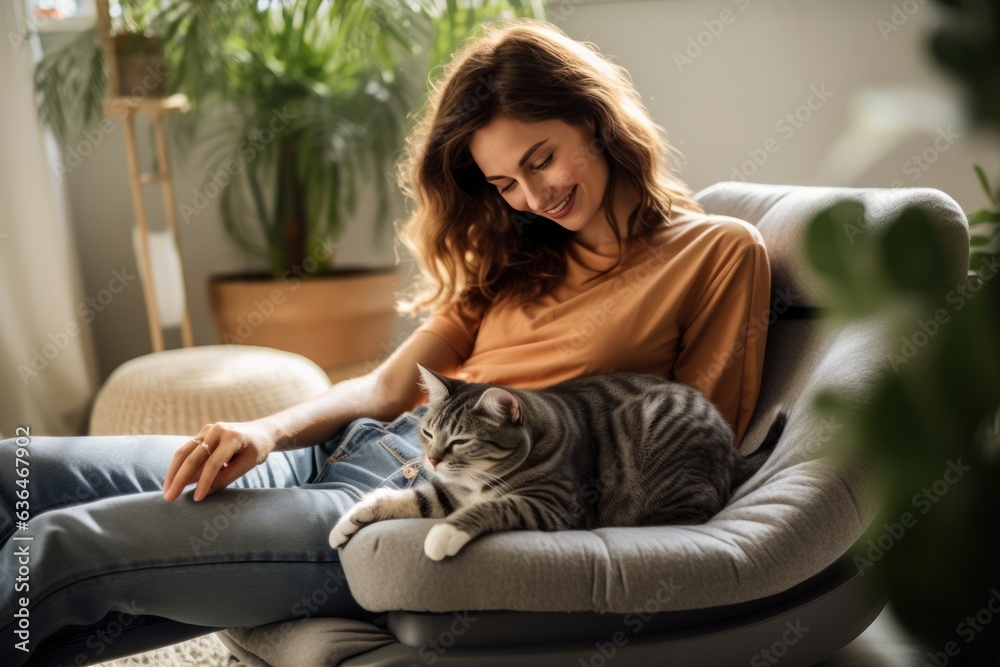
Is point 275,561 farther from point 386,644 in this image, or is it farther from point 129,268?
point 129,268

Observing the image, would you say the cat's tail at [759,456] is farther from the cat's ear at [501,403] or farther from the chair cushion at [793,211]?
the cat's ear at [501,403]

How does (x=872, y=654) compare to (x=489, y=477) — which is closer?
(x=489, y=477)

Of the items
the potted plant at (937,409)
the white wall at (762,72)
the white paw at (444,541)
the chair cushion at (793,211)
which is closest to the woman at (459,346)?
the chair cushion at (793,211)

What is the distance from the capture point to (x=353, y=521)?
121cm

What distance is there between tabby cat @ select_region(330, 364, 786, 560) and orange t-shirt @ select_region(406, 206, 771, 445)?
0.44 ft

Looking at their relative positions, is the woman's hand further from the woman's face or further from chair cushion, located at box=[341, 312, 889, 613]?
the woman's face

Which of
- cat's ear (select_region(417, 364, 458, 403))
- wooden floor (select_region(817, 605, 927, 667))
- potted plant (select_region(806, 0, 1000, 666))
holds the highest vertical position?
potted plant (select_region(806, 0, 1000, 666))

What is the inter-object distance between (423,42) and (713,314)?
2.33m

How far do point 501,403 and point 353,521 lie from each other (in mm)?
274

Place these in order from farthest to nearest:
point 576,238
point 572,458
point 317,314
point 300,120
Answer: point 317,314
point 300,120
point 576,238
point 572,458

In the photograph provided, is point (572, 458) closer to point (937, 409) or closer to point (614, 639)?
point (614, 639)

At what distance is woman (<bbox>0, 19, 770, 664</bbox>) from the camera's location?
1182 millimetres

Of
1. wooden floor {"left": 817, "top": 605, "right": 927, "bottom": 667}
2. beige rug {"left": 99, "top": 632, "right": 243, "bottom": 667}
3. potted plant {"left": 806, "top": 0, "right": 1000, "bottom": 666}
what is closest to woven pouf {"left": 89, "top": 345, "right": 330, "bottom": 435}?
beige rug {"left": 99, "top": 632, "right": 243, "bottom": 667}

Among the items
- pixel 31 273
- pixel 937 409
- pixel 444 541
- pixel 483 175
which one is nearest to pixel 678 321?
pixel 483 175
